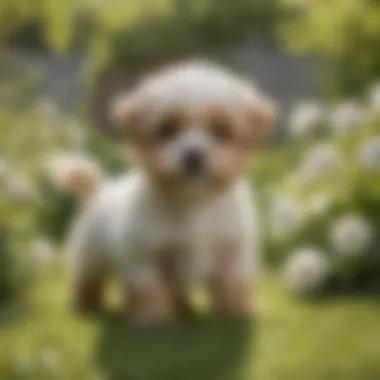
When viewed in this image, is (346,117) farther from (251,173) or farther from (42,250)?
(42,250)

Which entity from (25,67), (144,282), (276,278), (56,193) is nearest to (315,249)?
(276,278)

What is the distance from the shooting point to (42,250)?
3.42 ft

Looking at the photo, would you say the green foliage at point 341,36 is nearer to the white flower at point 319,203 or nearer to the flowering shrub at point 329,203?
the flowering shrub at point 329,203

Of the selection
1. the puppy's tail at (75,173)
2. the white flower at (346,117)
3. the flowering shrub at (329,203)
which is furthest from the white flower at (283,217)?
the puppy's tail at (75,173)

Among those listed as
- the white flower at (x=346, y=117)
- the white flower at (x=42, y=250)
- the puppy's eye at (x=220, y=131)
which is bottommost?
the white flower at (x=42, y=250)

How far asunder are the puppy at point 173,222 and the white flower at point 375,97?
5.3 inches

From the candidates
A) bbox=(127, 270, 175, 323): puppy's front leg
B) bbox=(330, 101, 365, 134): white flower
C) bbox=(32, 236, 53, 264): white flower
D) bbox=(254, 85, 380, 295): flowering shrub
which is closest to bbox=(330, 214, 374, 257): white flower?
bbox=(254, 85, 380, 295): flowering shrub

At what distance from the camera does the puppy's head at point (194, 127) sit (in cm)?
99

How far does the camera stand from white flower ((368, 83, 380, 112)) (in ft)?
3.54

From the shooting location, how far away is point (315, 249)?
1056 mm

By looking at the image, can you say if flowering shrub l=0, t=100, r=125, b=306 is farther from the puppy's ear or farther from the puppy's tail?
the puppy's ear

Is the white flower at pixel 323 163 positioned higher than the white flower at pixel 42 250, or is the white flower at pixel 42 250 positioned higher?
the white flower at pixel 323 163

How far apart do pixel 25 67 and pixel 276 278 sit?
1.34ft

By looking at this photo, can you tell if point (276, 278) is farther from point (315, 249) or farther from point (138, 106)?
point (138, 106)
